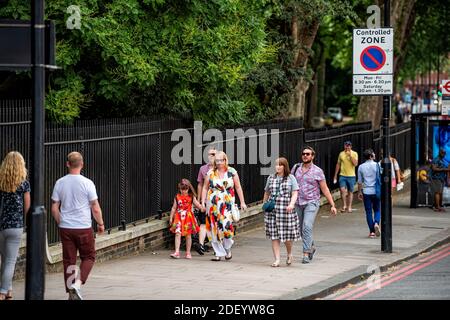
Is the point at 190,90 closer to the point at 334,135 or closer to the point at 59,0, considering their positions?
the point at 59,0

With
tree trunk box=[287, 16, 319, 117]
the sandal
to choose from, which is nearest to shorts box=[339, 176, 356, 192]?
tree trunk box=[287, 16, 319, 117]

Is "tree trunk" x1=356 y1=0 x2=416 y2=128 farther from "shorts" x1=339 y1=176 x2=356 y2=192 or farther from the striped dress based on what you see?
the striped dress

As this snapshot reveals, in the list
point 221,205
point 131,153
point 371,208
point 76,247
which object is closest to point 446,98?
point 371,208

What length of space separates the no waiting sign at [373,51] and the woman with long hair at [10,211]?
7.87 m

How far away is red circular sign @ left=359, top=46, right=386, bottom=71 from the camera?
1845 centimetres

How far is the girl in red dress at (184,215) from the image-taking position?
57.1 ft

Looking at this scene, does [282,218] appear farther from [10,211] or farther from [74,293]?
[10,211]

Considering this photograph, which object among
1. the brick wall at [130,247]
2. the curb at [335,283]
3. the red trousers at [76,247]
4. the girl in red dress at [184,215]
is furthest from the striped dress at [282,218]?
the red trousers at [76,247]

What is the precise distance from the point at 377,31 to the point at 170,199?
4587 millimetres

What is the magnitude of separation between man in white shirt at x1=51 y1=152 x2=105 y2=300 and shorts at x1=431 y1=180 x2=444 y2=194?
15.4 m

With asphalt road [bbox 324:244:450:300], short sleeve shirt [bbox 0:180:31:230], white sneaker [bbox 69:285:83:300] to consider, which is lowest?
asphalt road [bbox 324:244:450:300]

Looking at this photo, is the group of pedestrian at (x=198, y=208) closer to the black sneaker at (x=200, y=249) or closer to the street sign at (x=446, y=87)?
the black sneaker at (x=200, y=249)

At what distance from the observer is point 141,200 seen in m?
18.0

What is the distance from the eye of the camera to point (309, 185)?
16.8m
